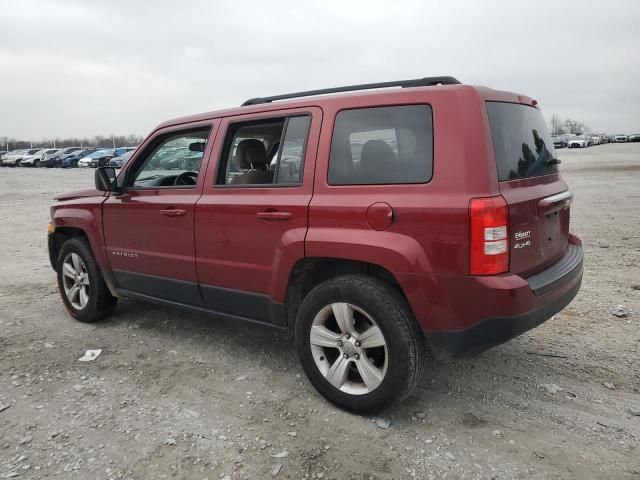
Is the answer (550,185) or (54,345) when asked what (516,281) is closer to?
(550,185)

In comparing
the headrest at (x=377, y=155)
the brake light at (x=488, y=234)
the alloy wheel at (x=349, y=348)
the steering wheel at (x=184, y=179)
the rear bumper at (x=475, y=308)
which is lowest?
the alloy wheel at (x=349, y=348)

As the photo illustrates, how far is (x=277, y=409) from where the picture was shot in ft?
10.3

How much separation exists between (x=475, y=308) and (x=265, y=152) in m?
2.12

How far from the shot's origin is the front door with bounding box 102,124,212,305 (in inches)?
151

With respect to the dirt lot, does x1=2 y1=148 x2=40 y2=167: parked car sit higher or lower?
higher

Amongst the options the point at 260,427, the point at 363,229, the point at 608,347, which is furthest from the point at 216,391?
the point at 608,347

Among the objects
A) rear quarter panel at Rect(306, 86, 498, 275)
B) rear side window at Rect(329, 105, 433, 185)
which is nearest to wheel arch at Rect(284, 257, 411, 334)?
rear quarter panel at Rect(306, 86, 498, 275)

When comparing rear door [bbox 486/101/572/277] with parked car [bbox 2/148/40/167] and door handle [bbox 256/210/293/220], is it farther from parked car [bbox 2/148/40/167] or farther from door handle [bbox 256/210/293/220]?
parked car [bbox 2/148/40/167]

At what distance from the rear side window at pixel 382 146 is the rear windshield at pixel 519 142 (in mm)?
369

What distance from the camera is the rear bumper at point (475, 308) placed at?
2.58 m

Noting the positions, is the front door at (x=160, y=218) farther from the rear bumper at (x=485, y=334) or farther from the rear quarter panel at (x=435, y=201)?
the rear bumper at (x=485, y=334)

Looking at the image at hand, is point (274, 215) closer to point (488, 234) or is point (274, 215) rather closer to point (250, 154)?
point (250, 154)

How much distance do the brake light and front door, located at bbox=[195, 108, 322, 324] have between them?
3.38ft

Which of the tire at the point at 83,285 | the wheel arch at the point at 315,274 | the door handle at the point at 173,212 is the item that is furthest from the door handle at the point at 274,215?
the tire at the point at 83,285
